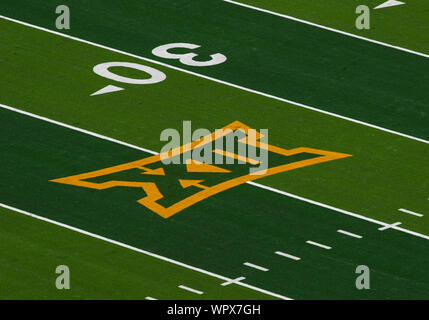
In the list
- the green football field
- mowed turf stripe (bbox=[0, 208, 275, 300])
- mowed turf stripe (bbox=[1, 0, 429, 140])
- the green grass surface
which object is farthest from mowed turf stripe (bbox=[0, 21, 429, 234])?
the green grass surface

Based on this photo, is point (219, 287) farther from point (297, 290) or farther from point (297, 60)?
point (297, 60)

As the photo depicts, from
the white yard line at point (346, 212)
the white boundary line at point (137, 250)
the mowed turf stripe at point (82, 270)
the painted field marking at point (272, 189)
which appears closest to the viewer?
the mowed turf stripe at point (82, 270)

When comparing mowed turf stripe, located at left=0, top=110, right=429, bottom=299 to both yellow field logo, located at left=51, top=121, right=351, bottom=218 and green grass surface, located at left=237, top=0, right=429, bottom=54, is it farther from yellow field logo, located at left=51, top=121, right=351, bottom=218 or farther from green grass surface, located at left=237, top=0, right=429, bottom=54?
green grass surface, located at left=237, top=0, right=429, bottom=54

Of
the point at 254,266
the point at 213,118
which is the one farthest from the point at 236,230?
the point at 213,118

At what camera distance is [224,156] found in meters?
27.7

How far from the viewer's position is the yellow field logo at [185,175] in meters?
26.3

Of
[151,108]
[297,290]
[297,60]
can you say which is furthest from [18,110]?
[297,290]

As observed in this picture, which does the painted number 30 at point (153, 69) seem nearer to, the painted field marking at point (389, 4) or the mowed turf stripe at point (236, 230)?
the mowed turf stripe at point (236, 230)

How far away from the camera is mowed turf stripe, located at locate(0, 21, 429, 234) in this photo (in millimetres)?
26641

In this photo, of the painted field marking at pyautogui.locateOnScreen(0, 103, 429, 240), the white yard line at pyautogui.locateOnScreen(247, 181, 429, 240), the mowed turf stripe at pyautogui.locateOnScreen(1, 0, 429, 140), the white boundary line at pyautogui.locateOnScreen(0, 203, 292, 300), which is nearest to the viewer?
the white boundary line at pyautogui.locateOnScreen(0, 203, 292, 300)

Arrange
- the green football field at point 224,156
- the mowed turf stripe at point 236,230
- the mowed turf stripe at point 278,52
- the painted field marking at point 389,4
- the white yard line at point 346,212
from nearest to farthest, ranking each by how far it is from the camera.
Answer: the mowed turf stripe at point 236,230, the green football field at point 224,156, the white yard line at point 346,212, the mowed turf stripe at point 278,52, the painted field marking at point 389,4

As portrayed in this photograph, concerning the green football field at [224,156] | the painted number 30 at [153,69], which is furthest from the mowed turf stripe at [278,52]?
the painted number 30 at [153,69]

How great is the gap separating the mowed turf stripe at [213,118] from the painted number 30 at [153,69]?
159mm

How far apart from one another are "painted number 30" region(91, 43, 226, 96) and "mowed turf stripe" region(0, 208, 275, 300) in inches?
206
